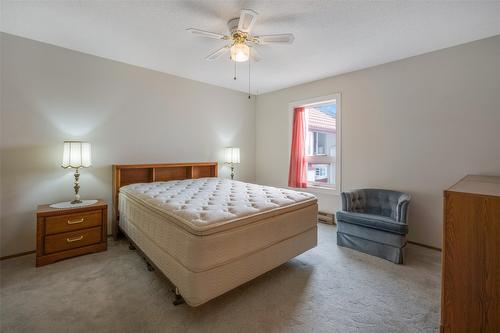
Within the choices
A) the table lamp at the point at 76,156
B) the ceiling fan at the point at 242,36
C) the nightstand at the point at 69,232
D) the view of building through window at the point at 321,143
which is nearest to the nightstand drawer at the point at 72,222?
the nightstand at the point at 69,232

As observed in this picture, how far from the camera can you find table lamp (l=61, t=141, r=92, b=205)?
2.54m

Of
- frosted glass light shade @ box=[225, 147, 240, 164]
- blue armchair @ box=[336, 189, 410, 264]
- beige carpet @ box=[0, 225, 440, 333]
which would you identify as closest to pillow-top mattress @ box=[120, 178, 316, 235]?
beige carpet @ box=[0, 225, 440, 333]

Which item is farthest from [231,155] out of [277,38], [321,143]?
[277,38]

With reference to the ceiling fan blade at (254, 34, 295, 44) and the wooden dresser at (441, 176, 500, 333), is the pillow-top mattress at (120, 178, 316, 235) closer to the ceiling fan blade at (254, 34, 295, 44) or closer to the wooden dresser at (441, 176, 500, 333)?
the wooden dresser at (441, 176, 500, 333)

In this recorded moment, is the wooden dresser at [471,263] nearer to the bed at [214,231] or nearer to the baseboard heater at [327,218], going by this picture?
the bed at [214,231]

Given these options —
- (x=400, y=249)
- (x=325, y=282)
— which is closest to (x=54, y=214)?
(x=325, y=282)

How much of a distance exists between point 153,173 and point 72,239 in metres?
1.33

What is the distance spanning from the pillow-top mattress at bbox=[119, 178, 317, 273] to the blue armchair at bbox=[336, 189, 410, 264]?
2.31 feet

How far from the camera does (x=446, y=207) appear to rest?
1275mm

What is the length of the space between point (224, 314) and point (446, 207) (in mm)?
1646

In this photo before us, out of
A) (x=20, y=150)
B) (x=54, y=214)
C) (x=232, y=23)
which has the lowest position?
(x=54, y=214)

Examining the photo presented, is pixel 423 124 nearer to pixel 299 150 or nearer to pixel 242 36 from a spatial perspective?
pixel 299 150

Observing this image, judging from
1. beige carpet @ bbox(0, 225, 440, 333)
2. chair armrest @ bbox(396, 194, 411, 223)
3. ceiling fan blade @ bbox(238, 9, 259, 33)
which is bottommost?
beige carpet @ bbox(0, 225, 440, 333)

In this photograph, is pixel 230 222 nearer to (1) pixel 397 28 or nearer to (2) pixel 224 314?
(2) pixel 224 314
